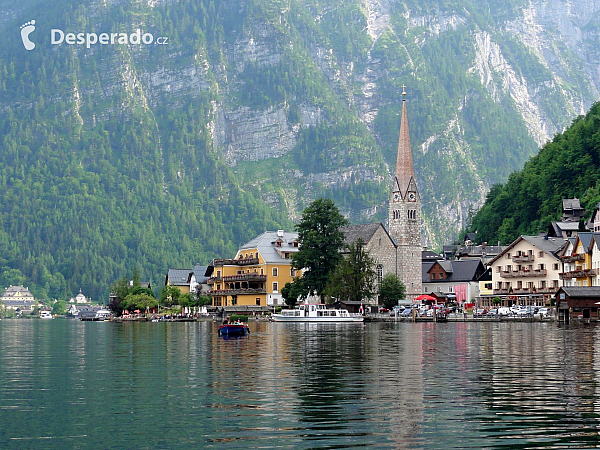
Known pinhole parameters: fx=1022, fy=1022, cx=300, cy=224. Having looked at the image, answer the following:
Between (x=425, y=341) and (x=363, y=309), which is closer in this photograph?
(x=425, y=341)

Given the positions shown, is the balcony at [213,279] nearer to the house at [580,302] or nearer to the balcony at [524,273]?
the balcony at [524,273]

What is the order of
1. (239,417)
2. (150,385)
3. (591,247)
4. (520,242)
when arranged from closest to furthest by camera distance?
(239,417) < (150,385) < (591,247) < (520,242)

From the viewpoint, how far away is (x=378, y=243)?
166 m

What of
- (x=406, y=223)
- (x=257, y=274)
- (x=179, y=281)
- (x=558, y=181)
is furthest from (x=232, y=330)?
A: (x=179, y=281)

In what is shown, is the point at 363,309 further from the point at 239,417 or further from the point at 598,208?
the point at 239,417

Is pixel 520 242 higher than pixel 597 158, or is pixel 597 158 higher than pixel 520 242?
pixel 597 158

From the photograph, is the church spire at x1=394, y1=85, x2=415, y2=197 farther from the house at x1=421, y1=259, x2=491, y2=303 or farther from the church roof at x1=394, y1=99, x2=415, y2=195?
the house at x1=421, y1=259, x2=491, y2=303

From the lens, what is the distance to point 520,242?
148 meters

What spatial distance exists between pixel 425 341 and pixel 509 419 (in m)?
42.2

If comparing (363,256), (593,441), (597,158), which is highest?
(597,158)

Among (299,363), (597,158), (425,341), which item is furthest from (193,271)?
(299,363)

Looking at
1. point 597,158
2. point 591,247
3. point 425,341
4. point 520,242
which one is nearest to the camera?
point 425,341

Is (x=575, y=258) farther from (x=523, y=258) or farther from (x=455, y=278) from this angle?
(x=455, y=278)

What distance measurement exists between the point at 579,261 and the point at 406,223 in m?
54.3
